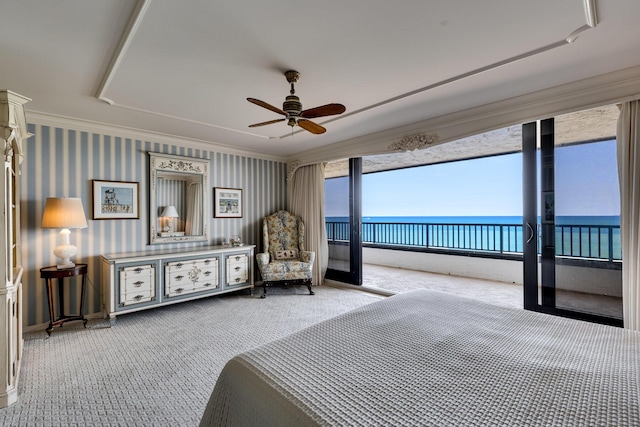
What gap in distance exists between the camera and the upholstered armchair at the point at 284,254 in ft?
14.3

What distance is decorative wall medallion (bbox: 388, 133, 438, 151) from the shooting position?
11.7 ft

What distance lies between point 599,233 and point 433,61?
2.29 m

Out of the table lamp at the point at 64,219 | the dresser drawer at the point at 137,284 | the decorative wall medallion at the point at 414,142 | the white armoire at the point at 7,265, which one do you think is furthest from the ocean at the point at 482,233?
the white armoire at the point at 7,265

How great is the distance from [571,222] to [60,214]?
5.13 metres

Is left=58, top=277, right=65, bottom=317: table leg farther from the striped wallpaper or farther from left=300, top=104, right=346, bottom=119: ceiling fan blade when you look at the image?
left=300, top=104, right=346, bottom=119: ceiling fan blade

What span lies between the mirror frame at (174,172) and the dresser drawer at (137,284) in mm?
624

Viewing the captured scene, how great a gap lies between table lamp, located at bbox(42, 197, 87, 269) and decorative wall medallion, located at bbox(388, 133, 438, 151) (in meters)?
3.81

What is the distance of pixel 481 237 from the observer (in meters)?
5.79

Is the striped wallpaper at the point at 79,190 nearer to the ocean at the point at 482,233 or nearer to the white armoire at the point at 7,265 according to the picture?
the white armoire at the point at 7,265

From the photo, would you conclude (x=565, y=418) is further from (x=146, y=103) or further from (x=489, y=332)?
(x=146, y=103)

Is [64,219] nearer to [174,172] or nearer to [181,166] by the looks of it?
[174,172]

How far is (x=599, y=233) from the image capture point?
270 cm

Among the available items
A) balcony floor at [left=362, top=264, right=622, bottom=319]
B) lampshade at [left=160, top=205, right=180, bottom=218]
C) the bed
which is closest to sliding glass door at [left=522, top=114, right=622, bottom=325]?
balcony floor at [left=362, top=264, right=622, bottom=319]

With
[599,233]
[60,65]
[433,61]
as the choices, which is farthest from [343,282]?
[60,65]
